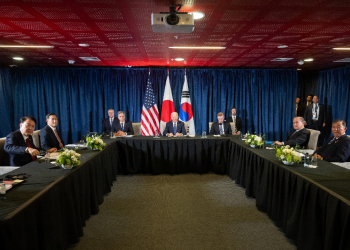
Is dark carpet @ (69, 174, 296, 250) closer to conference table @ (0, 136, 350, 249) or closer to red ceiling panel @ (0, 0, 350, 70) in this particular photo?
conference table @ (0, 136, 350, 249)

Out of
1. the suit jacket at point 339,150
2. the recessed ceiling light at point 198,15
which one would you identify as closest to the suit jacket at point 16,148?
the recessed ceiling light at point 198,15

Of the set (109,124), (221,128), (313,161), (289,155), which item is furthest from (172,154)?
(313,161)

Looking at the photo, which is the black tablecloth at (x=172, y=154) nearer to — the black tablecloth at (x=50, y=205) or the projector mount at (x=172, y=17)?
the black tablecloth at (x=50, y=205)

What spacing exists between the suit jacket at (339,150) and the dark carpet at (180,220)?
53.3 inches

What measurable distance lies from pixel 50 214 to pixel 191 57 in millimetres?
5133

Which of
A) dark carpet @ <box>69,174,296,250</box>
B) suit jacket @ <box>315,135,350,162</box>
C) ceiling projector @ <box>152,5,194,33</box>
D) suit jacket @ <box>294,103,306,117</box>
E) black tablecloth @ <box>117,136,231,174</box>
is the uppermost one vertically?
ceiling projector @ <box>152,5,194,33</box>

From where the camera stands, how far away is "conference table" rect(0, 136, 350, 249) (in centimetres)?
186

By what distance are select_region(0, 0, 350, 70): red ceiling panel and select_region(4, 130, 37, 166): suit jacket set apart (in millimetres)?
1620

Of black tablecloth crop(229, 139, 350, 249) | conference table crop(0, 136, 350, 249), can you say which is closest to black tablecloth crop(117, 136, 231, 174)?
conference table crop(0, 136, 350, 249)

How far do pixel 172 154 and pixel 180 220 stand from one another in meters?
2.14

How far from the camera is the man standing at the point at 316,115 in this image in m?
8.29

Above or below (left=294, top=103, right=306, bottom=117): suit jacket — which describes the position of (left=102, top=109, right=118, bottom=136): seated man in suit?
below

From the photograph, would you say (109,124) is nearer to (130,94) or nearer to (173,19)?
(130,94)

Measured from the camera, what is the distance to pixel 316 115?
8352mm
